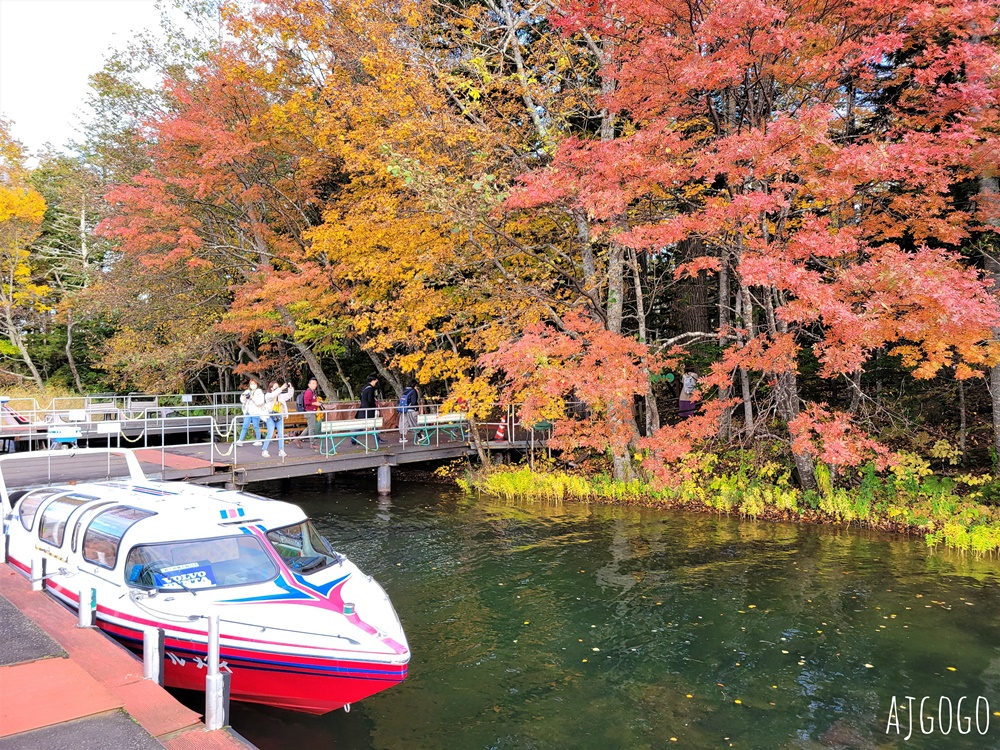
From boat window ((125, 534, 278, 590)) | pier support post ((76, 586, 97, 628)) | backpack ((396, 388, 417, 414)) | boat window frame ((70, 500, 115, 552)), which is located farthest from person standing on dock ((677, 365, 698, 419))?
pier support post ((76, 586, 97, 628))

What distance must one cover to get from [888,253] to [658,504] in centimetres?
734

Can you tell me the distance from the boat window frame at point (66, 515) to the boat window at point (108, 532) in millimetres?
451

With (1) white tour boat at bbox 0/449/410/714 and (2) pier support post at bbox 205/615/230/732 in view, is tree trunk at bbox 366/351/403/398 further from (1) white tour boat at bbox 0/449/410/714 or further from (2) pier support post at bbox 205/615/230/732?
(2) pier support post at bbox 205/615/230/732

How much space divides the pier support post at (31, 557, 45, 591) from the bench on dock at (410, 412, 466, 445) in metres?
11.2

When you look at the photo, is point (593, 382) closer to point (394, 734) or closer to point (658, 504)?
point (658, 504)

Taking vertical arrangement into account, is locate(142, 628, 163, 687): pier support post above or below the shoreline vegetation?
above

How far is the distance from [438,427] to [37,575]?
12.5 m

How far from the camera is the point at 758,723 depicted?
6238 millimetres

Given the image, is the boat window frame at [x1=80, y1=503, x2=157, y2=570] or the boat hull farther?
the boat window frame at [x1=80, y1=503, x2=157, y2=570]

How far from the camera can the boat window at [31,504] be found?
342 inches

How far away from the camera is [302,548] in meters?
7.25

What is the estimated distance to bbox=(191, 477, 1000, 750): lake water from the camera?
20.4ft

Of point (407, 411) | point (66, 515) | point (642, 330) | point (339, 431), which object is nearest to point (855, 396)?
point (642, 330)

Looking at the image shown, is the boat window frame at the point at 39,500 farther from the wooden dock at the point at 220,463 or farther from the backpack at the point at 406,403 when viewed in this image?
the backpack at the point at 406,403
